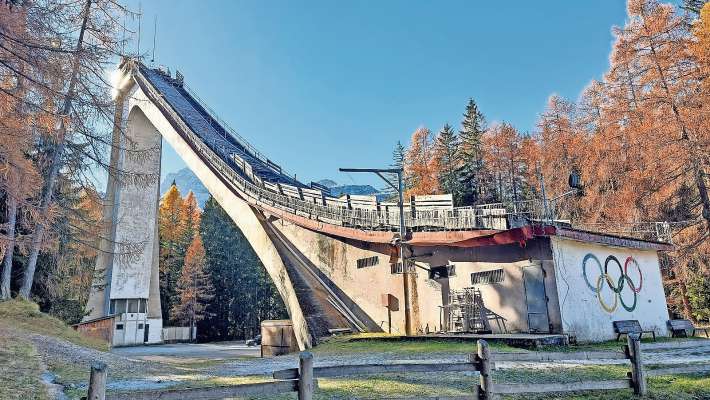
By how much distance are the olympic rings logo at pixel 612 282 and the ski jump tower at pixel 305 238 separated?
2.29 metres

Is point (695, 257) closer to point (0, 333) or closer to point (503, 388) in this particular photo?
point (503, 388)

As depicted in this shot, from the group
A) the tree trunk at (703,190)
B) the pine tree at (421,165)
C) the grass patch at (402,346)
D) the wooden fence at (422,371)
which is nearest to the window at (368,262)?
the grass patch at (402,346)

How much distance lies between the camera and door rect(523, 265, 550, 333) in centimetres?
1382

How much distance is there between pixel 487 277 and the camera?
1559 cm

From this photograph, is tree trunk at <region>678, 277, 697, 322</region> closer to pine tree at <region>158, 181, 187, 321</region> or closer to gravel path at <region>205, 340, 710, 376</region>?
gravel path at <region>205, 340, 710, 376</region>

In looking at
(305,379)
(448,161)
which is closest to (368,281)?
(305,379)

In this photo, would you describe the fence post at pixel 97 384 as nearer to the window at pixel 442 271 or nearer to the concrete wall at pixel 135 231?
the window at pixel 442 271

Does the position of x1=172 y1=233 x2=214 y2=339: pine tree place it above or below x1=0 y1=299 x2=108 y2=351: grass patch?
above

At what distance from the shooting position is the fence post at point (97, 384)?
4035 mm

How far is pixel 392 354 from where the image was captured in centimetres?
1165

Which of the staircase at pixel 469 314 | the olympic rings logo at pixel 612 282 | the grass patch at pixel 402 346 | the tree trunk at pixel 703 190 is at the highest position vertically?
the tree trunk at pixel 703 190

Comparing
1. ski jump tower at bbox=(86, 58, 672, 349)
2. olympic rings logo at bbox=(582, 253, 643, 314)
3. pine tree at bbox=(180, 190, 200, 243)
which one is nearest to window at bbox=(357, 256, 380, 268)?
ski jump tower at bbox=(86, 58, 672, 349)

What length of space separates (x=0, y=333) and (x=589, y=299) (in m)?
15.9

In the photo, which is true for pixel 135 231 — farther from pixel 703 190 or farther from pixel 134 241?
pixel 703 190
